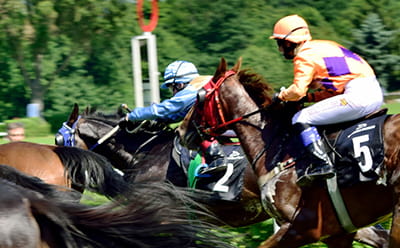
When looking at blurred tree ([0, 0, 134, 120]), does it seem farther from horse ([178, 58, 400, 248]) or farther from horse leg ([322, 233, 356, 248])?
horse leg ([322, 233, 356, 248])

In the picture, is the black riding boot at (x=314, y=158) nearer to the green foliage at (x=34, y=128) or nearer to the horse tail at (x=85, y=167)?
the horse tail at (x=85, y=167)

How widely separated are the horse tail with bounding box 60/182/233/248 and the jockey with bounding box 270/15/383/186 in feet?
5.41

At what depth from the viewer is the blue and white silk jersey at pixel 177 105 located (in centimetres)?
563

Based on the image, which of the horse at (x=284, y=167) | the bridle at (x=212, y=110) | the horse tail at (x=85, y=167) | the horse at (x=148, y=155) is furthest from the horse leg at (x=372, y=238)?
the horse tail at (x=85, y=167)

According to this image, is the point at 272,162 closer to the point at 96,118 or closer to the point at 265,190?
the point at 265,190

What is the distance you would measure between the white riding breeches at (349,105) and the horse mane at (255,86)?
577mm

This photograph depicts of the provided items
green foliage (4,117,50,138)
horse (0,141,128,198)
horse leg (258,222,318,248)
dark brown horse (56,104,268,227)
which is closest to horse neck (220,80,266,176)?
dark brown horse (56,104,268,227)

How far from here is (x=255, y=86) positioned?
16.3 ft

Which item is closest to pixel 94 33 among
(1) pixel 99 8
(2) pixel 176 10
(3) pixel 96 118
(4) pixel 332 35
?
(1) pixel 99 8

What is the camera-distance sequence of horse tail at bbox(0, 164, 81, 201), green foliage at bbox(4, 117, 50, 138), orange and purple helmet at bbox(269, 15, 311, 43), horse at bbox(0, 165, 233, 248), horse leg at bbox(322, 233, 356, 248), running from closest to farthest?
horse at bbox(0, 165, 233, 248)
horse tail at bbox(0, 164, 81, 201)
orange and purple helmet at bbox(269, 15, 311, 43)
horse leg at bbox(322, 233, 356, 248)
green foliage at bbox(4, 117, 50, 138)

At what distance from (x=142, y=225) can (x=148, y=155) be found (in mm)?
3278

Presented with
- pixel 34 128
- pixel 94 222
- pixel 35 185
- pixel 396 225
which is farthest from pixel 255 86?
pixel 34 128

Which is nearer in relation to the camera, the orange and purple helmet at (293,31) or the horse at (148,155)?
the orange and purple helmet at (293,31)

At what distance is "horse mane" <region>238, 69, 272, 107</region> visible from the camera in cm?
496
